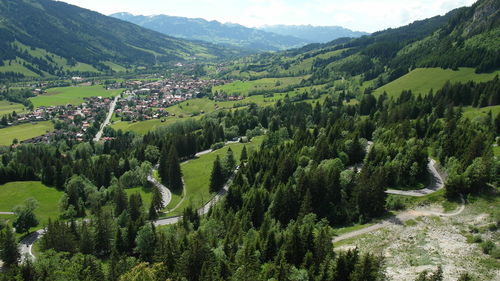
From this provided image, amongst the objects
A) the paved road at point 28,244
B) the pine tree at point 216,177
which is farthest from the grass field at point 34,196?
the pine tree at point 216,177

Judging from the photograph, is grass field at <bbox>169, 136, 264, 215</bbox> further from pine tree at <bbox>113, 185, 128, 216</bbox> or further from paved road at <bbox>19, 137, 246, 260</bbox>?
pine tree at <bbox>113, 185, 128, 216</bbox>

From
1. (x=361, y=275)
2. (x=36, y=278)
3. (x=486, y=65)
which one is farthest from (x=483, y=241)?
(x=486, y=65)

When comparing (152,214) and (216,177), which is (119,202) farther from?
(216,177)

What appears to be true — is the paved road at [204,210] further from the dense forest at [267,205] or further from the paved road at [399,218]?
the paved road at [399,218]

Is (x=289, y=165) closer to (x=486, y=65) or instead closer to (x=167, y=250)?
(x=167, y=250)

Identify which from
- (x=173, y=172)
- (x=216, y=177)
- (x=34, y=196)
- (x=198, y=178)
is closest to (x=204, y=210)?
(x=216, y=177)
